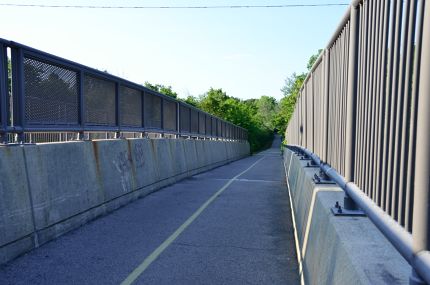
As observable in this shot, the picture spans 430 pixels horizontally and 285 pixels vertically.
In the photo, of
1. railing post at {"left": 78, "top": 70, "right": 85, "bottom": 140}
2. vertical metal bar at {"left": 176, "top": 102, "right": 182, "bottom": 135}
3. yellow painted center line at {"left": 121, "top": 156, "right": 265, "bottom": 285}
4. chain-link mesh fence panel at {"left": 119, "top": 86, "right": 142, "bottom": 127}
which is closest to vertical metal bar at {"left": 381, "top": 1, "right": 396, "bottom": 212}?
yellow painted center line at {"left": 121, "top": 156, "right": 265, "bottom": 285}

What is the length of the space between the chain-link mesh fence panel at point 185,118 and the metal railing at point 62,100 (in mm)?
4000

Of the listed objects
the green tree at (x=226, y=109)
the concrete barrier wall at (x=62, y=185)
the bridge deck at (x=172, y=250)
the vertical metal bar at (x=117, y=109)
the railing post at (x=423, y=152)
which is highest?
the green tree at (x=226, y=109)

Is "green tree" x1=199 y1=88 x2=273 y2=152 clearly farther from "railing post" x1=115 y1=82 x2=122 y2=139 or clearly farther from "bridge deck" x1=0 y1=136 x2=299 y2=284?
"bridge deck" x1=0 y1=136 x2=299 y2=284

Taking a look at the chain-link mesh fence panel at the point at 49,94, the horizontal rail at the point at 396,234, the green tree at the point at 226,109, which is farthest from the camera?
the green tree at the point at 226,109

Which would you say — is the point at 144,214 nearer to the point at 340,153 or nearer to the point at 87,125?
the point at 87,125

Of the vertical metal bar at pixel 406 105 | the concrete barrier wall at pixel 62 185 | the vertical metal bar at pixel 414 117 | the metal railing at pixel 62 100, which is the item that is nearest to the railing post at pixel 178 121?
the metal railing at pixel 62 100

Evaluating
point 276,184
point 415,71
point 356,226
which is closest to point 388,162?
point 415,71

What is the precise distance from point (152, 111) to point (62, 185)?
7.04 meters

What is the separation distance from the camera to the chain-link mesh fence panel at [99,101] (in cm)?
875

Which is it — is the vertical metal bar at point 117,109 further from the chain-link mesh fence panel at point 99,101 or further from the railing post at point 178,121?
the railing post at point 178,121

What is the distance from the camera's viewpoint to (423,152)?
1752mm

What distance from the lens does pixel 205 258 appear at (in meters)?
5.77

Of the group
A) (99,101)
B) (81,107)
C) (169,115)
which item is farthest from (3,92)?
(169,115)

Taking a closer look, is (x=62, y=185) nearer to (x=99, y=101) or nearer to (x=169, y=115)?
(x=99, y=101)
